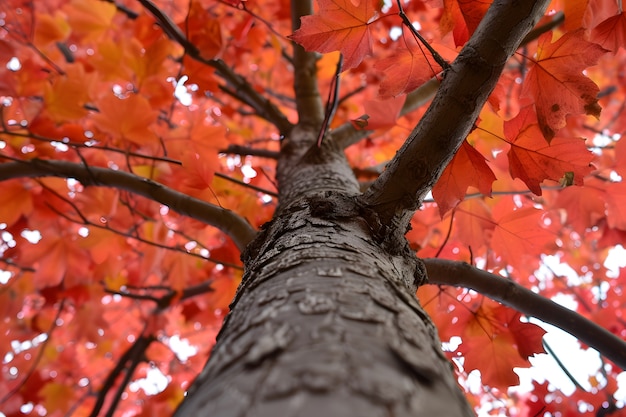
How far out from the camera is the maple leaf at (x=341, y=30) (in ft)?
3.12

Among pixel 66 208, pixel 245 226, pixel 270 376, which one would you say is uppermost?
pixel 66 208

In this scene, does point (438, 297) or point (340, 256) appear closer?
point (340, 256)

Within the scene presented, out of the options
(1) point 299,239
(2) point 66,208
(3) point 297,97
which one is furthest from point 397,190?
(2) point 66,208

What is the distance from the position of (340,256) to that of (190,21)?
55.7 inches

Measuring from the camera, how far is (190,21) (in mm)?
1695

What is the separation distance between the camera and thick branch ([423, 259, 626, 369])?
960mm

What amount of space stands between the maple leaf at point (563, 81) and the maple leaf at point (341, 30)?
393 millimetres

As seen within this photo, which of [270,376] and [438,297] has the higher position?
[438,297]

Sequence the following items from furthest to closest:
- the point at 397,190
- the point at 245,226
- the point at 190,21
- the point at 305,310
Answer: the point at 190,21, the point at 245,226, the point at 397,190, the point at 305,310

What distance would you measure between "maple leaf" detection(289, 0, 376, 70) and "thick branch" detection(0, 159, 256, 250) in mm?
480

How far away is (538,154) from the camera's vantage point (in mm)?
1004

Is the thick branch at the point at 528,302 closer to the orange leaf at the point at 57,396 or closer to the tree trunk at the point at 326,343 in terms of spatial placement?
the tree trunk at the point at 326,343

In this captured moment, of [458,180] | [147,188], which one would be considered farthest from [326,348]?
[147,188]

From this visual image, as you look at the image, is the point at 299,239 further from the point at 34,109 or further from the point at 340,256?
the point at 34,109
